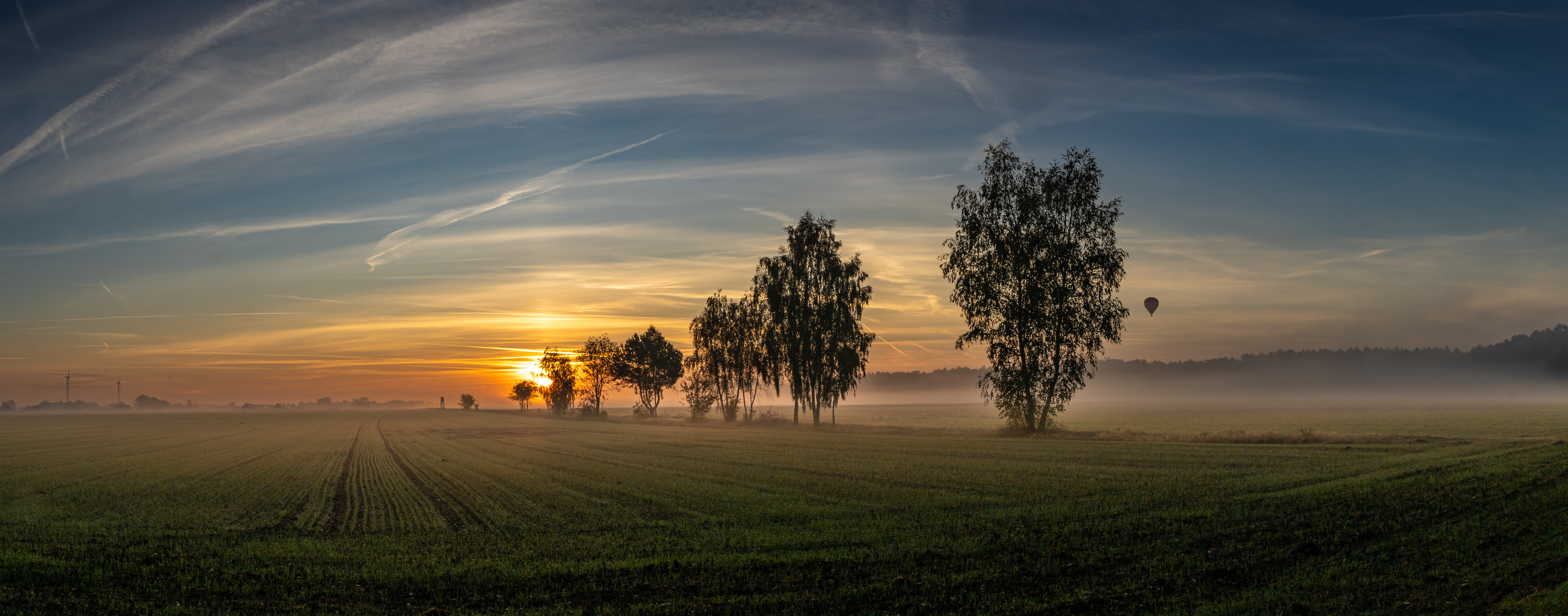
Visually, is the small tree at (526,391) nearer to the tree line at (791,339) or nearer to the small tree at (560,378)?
the small tree at (560,378)

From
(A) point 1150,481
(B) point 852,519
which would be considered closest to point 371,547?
(B) point 852,519

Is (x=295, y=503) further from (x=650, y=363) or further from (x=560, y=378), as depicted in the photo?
(x=560, y=378)

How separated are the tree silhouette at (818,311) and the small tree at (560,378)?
251 feet

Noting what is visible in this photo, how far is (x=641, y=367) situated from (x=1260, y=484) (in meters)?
98.8

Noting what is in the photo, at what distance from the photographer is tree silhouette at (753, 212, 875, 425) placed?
205ft

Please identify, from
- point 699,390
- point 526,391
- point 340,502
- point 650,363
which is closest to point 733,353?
point 699,390

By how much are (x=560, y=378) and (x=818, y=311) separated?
86977 millimetres

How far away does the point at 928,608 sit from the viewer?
32.8ft

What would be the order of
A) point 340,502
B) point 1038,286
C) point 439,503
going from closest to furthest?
point 439,503 < point 340,502 < point 1038,286

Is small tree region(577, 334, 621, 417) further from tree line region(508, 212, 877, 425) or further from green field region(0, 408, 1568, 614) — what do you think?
green field region(0, 408, 1568, 614)

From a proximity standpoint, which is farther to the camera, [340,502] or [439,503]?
[340,502]

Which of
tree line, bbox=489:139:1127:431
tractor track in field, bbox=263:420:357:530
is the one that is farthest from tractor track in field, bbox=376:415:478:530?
tree line, bbox=489:139:1127:431

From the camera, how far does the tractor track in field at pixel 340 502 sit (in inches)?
730

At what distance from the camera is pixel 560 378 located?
450ft
